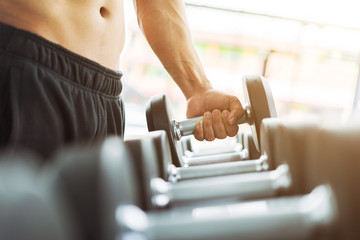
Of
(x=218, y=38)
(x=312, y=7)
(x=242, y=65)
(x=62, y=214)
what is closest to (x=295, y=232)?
(x=62, y=214)

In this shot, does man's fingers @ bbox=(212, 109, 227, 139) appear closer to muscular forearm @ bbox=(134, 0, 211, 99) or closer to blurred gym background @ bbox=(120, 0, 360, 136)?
muscular forearm @ bbox=(134, 0, 211, 99)

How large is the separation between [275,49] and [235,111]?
1.72 meters

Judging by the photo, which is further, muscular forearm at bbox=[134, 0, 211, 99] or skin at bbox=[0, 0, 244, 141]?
muscular forearm at bbox=[134, 0, 211, 99]

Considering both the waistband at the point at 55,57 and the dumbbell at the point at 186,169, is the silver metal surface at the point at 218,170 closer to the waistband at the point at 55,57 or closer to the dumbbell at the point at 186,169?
the dumbbell at the point at 186,169

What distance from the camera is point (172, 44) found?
3.90 feet

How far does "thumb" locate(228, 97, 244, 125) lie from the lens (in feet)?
3.43

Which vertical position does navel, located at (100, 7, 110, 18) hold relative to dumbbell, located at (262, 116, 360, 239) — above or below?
above

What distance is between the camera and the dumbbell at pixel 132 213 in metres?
0.24

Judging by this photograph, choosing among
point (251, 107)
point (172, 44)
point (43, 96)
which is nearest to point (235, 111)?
point (251, 107)

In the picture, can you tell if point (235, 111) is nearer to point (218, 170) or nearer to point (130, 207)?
point (218, 170)

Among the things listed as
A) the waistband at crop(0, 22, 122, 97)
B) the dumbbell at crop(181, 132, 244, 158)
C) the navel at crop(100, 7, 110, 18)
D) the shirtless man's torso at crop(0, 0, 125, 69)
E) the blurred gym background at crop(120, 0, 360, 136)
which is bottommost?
the dumbbell at crop(181, 132, 244, 158)

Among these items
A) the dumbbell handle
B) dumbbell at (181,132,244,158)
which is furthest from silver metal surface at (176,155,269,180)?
dumbbell at (181,132,244,158)

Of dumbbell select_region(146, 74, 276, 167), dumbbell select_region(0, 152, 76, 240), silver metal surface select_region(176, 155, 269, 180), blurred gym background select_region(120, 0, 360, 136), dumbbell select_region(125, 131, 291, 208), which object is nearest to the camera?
dumbbell select_region(0, 152, 76, 240)

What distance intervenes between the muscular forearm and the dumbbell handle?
0.61ft
